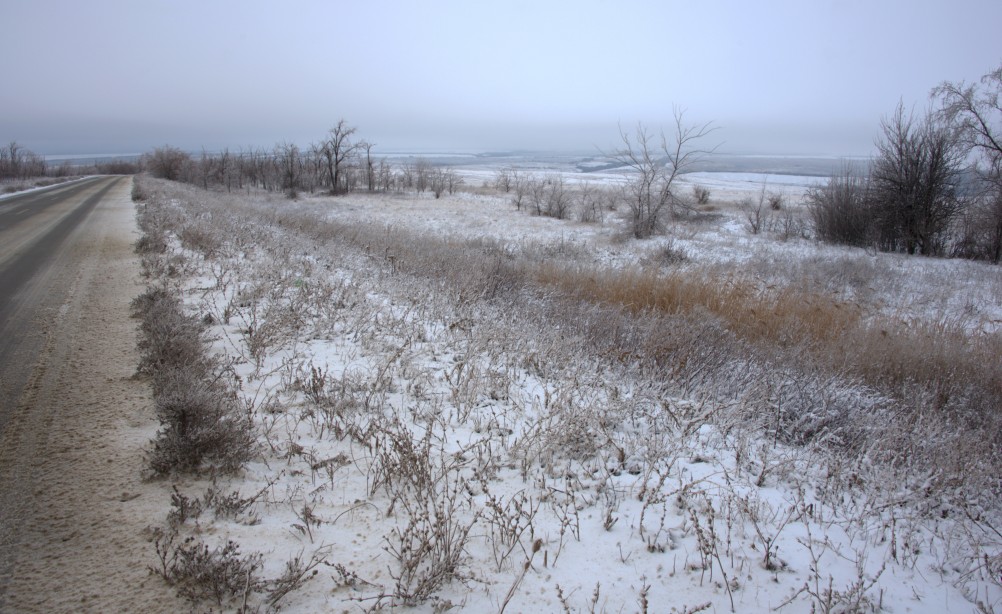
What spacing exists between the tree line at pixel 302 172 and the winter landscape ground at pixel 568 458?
164 feet

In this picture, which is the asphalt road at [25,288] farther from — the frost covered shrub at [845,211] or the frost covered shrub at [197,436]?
the frost covered shrub at [845,211]

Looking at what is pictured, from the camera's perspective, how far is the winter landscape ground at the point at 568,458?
8.04ft

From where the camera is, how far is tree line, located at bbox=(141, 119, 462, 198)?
57906 mm

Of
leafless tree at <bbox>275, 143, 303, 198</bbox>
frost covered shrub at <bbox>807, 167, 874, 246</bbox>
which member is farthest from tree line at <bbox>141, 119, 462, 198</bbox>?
frost covered shrub at <bbox>807, 167, 874, 246</bbox>

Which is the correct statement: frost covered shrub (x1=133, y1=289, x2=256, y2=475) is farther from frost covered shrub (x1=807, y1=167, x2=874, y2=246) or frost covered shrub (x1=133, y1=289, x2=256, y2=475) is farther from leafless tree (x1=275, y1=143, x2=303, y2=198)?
leafless tree (x1=275, y1=143, x2=303, y2=198)

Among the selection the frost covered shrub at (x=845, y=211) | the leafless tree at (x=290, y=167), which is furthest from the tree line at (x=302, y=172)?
the frost covered shrub at (x=845, y=211)

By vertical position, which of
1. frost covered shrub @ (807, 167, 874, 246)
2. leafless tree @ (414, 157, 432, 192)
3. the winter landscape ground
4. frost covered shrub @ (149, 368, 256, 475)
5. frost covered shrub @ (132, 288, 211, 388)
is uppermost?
leafless tree @ (414, 157, 432, 192)

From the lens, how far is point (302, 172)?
63.2m

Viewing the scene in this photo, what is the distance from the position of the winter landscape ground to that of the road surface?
7.1 inches

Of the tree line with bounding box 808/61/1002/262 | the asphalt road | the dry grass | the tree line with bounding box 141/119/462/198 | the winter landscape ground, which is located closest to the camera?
the winter landscape ground

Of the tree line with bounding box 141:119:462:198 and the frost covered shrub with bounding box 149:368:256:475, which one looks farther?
the tree line with bounding box 141:119:462:198

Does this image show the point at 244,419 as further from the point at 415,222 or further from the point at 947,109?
the point at 415,222

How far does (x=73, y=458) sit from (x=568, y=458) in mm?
3374

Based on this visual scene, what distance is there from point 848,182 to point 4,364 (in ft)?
100
